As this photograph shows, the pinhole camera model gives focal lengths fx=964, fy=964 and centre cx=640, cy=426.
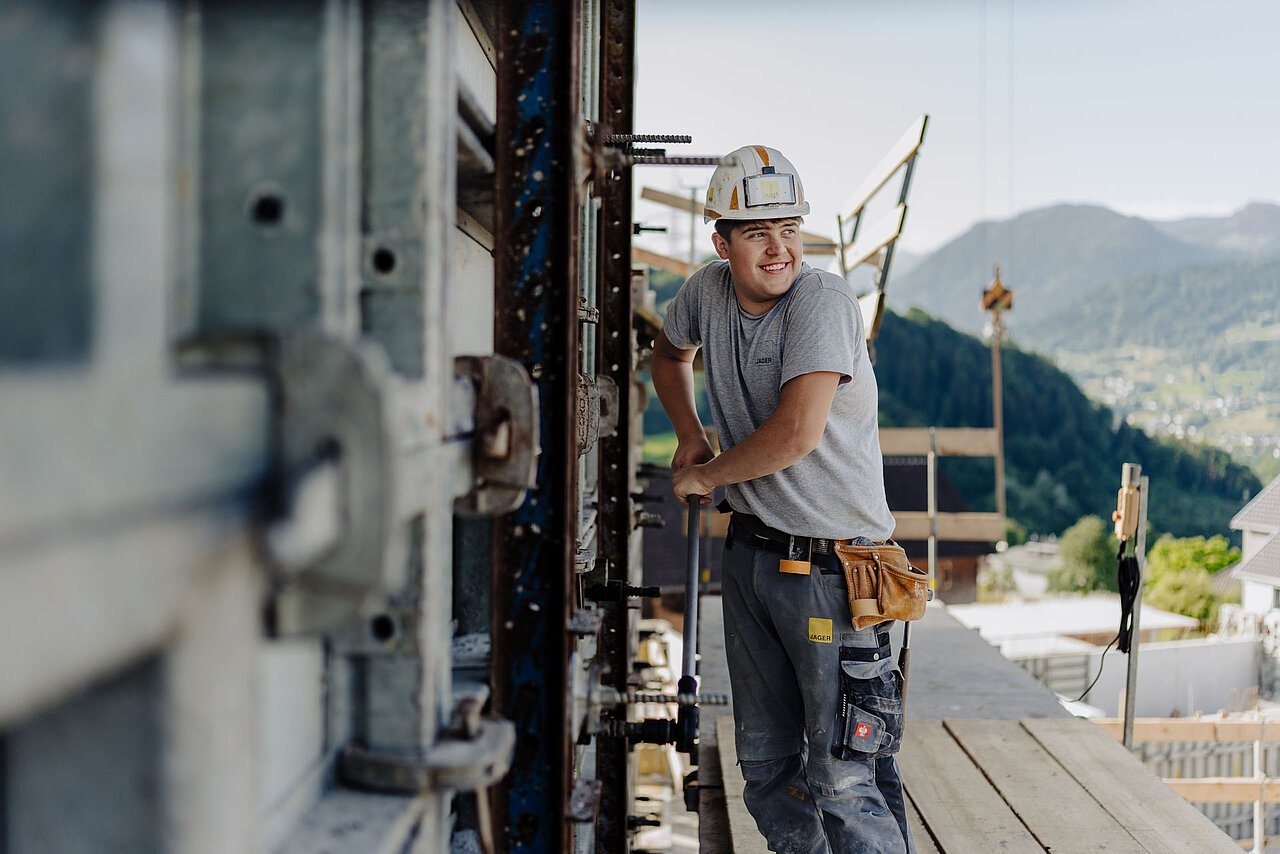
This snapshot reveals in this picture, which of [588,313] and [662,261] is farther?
[662,261]

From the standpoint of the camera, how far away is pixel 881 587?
2.95m

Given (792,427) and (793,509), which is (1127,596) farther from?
(792,427)

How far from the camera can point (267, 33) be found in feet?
3.38

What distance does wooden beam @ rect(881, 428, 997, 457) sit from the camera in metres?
9.17

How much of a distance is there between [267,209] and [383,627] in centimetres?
63

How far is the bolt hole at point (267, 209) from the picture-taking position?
102 centimetres

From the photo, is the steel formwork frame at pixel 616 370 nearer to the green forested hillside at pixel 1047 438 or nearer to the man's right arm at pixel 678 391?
the man's right arm at pixel 678 391

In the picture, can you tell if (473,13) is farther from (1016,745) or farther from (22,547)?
(1016,745)

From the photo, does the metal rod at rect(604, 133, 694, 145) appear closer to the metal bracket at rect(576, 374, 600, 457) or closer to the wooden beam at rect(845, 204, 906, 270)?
the metal bracket at rect(576, 374, 600, 457)

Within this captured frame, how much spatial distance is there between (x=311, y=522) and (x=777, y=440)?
2.20m

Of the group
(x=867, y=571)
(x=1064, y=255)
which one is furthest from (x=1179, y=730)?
(x=1064, y=255)

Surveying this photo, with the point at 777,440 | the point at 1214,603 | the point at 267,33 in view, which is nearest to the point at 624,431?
the point at 777,440

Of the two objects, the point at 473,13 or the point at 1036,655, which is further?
the point at 1036,655

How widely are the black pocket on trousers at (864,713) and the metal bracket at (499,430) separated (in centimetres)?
176
